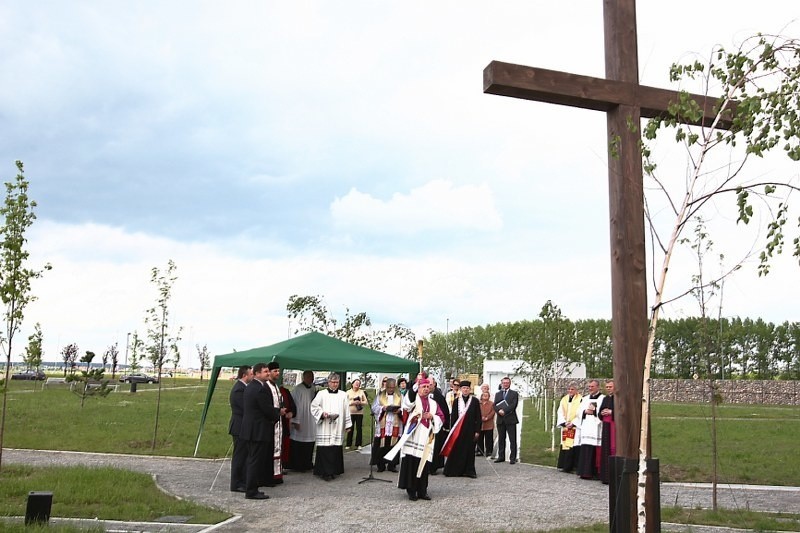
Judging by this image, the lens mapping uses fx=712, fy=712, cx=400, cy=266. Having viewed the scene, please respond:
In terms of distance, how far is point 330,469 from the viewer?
1227 centimetres

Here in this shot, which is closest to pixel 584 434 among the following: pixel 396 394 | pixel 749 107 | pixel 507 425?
pixel 507 425

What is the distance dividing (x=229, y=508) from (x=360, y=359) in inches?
161

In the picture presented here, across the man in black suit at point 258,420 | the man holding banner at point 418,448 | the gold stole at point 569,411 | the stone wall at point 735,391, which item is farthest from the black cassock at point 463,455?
the stone wall at point 735,391

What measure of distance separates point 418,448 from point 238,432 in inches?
113

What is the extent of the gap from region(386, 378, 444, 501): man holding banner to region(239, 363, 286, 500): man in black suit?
185 cm

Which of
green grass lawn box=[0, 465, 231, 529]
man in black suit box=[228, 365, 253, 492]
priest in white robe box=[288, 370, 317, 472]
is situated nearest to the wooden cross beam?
green grass lawn box=[0, 465, 231, 529]

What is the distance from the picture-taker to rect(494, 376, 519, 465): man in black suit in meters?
14.8

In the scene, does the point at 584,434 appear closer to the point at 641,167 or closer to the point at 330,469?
the point at 330,469

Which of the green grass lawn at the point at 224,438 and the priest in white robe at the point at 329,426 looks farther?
the green grass lawn at the point at 224,438

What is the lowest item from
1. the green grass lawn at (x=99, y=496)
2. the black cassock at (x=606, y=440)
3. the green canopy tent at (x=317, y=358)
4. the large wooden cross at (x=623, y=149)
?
the green grass lawn at (x=99, y=496)

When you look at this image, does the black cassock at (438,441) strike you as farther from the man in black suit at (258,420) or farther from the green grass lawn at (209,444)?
the man in black suit at (258,420)

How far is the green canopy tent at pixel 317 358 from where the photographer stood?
12039 mm

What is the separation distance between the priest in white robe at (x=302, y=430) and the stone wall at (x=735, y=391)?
1419 inches

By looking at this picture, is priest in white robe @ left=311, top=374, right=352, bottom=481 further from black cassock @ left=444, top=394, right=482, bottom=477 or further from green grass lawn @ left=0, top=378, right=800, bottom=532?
green grass lawn @ left=0, top=378, right=800, bottom=532
